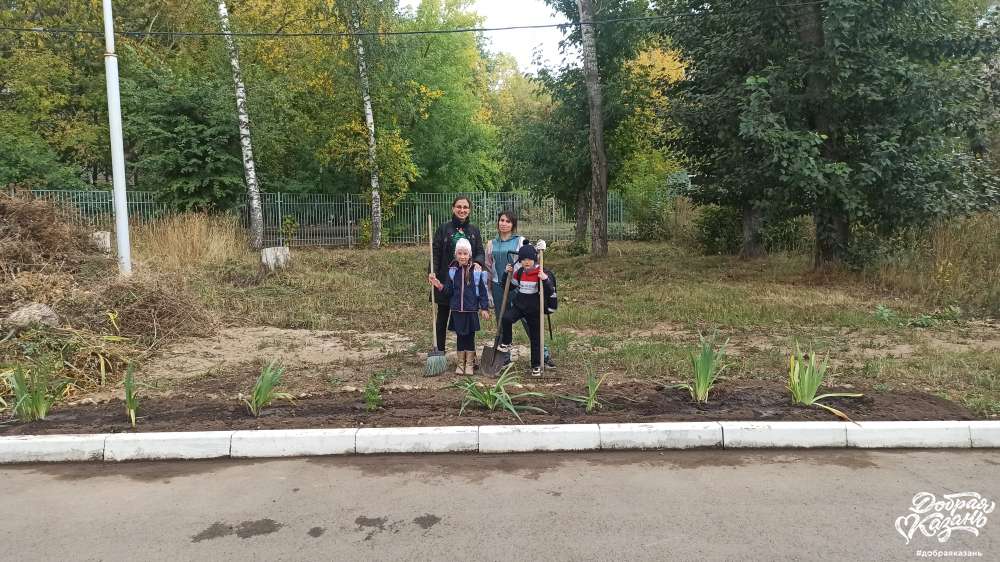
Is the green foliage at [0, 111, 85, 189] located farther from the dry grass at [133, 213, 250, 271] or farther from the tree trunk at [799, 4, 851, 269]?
the tree trunk at [799, 4, 851, 269]

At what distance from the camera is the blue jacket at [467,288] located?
6660 mm

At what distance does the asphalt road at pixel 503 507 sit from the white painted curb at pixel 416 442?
85 millimetres

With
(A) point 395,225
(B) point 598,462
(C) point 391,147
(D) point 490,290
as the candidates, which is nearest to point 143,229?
(C) point 391,147

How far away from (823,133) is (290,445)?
11.8m

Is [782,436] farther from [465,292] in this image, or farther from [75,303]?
[75,303]

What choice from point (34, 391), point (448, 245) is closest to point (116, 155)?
point (34, 391)

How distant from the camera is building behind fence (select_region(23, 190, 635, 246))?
22750mm

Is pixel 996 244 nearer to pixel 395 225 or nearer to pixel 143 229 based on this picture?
pixel 143 229

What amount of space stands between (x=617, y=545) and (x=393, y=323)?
6.96 metres

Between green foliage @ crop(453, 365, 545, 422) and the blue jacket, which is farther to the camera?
the blue jacket

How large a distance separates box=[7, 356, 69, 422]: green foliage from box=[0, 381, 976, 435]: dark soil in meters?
0.10

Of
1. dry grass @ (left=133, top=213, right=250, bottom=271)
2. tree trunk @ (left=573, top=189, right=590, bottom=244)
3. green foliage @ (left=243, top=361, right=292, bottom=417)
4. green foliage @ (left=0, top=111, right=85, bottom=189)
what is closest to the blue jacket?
green foliage @ (left=243, top=361, right=292, bottom=417)

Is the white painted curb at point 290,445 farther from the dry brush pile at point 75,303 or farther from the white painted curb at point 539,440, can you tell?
the dry brush pile at point 75,303

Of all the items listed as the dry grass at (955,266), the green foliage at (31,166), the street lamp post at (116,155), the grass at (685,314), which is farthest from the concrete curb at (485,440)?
the green foliage at (31,166)
